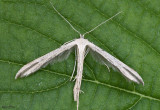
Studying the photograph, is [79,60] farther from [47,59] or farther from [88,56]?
[47,59]

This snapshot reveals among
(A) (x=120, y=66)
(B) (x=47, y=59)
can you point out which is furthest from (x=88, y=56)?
(B) (x=47, y=59)

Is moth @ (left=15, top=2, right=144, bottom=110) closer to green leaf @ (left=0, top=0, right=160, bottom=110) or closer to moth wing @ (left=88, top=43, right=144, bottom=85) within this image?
moth wing @ (left=88, top=43, right=144, bottom=85)

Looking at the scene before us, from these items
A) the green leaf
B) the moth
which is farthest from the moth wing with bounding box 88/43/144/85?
the green leaf

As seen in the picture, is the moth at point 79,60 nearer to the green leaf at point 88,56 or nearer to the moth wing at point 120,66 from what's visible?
the moth wing at point 120,66

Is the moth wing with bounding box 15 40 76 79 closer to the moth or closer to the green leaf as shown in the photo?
the moth

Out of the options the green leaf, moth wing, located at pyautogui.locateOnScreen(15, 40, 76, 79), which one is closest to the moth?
moth wing, located at pyautogui.locateOnScreen(15, 40, 76, 79)

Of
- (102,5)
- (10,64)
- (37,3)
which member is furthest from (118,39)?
(10,64)

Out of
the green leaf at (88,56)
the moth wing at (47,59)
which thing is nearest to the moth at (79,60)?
the moth wing at (47,59)
